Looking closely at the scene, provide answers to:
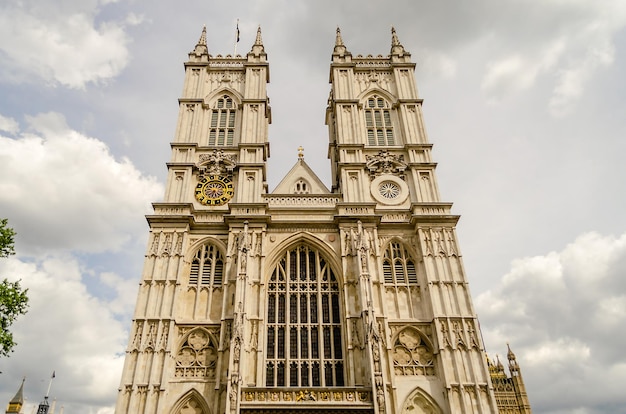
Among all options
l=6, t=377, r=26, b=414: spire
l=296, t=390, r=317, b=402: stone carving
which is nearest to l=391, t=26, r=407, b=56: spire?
l=296, t=390, r=317, b=402: stone carving

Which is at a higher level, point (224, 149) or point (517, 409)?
point (224, 149)

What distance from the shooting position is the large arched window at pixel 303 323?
21734 millimetres

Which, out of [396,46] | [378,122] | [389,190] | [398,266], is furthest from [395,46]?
[398,266]

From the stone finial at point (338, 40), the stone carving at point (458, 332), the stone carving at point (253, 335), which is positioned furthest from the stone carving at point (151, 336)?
the stone finial at point (338, 40)

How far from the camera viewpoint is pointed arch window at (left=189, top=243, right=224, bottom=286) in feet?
80.0

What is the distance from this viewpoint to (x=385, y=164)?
94.9 feet

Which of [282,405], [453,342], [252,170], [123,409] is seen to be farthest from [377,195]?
[123,409]

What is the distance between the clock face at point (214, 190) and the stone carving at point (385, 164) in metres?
9.13

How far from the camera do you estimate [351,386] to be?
20.0 metres

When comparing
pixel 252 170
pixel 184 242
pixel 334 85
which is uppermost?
pixel 334 85

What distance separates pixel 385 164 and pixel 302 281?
981cm

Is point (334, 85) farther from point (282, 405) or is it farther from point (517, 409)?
point (517, 409)

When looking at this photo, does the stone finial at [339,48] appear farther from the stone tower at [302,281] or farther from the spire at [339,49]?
the stone tower at [302,281]

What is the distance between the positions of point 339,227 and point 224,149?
978cm
